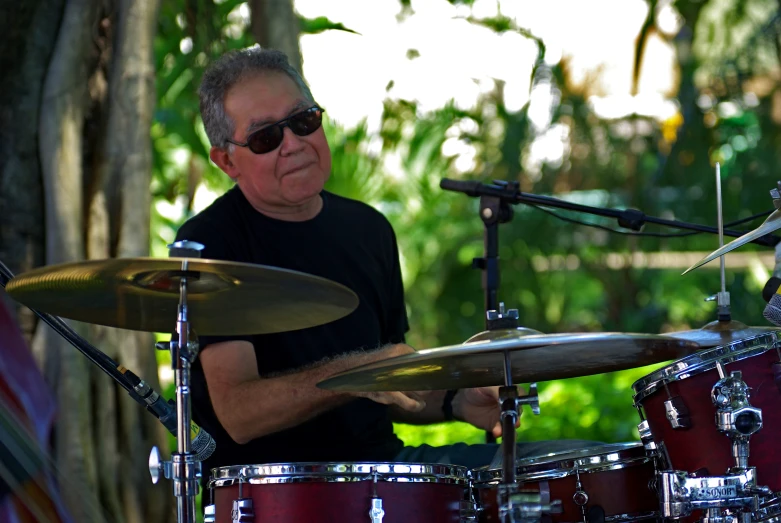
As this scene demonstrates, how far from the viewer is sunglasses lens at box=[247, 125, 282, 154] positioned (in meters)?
2.39

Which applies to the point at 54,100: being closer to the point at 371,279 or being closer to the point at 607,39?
the point at 371,279

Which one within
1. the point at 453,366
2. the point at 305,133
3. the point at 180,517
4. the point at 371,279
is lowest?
the point at 180,517

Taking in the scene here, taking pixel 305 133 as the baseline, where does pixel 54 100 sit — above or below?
above

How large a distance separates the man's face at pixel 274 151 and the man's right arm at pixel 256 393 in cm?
44

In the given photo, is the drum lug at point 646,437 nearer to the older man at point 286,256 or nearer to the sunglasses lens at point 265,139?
the older man at point 286,256

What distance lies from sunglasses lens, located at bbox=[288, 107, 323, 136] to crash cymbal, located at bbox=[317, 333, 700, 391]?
2.73ft

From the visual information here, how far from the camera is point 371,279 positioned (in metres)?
2.58

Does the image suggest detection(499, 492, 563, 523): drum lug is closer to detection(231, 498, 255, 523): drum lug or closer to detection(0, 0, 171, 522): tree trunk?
detection(231, 498, 255, 523): drum lug

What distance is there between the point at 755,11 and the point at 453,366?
536 cm

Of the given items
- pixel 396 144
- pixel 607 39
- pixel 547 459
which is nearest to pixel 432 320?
pixel 396 144

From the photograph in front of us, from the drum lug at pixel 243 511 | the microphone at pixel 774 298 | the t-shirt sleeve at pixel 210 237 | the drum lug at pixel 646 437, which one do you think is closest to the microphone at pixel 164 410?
the drum lug at pixel 243 511

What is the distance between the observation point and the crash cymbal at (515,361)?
5.02ft

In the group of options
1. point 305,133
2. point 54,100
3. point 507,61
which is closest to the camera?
point 305,133

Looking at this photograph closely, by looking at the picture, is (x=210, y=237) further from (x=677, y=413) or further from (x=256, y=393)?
(x=677, y=413)
